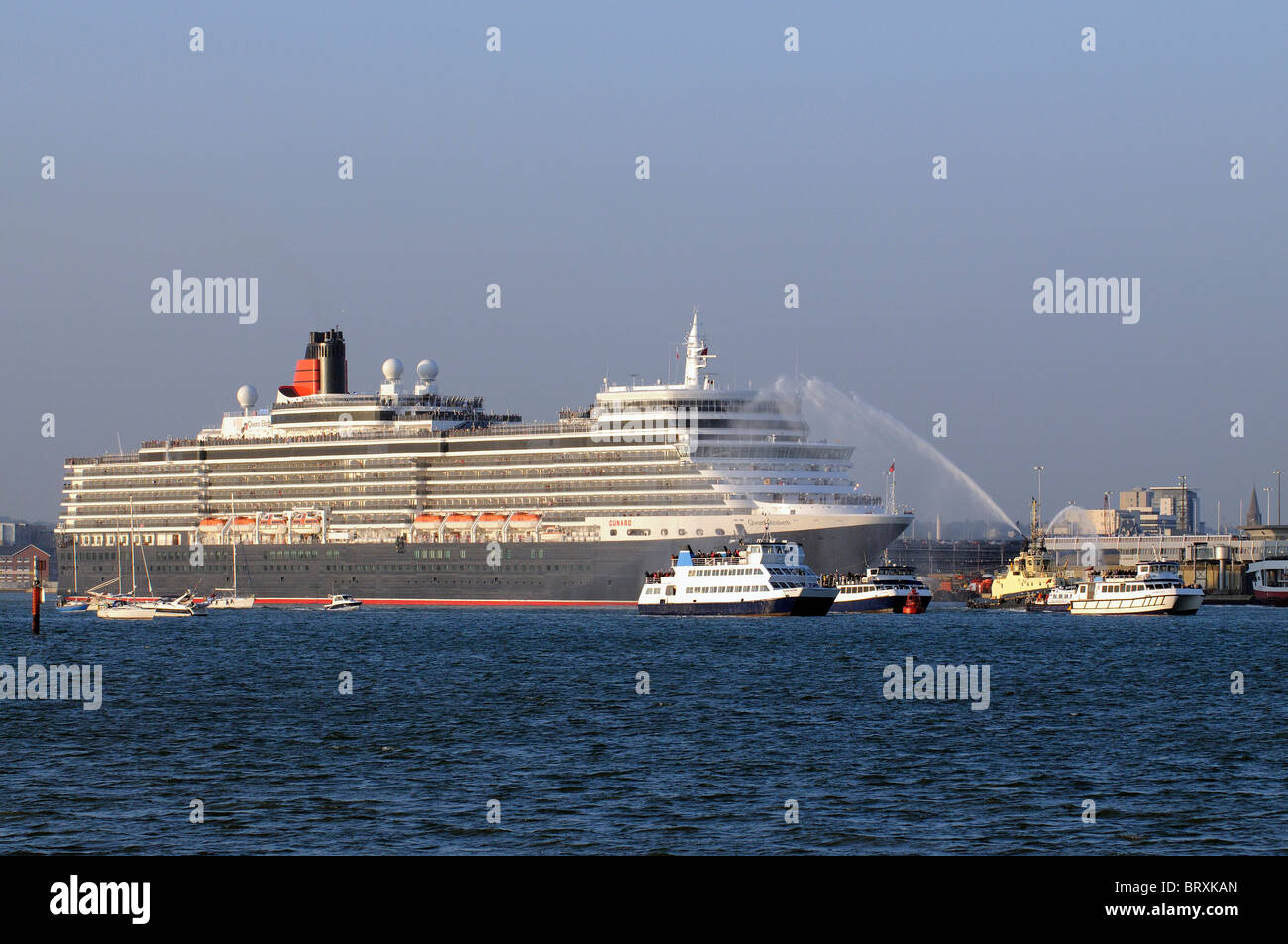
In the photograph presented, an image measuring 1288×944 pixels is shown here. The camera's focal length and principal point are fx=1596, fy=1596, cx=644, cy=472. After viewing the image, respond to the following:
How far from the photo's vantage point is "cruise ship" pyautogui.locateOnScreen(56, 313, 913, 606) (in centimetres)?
13312

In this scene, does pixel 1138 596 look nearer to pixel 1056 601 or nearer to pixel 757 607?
pixel 1056 601

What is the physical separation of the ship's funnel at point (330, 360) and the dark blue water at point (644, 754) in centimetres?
8323

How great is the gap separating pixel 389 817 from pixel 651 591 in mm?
88187

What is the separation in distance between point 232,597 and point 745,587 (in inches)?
2294

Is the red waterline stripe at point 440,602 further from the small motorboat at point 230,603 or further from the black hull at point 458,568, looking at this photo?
the small motorboat at point 230,603

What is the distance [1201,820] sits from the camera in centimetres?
3341

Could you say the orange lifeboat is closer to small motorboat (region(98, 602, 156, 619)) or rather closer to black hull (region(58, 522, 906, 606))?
black hull (region(58, 522, 906, 606))

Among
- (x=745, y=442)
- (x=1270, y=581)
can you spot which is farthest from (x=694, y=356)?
(x=1270, y=581)

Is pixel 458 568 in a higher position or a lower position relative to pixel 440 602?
higher

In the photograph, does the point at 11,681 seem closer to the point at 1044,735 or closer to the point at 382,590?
the point at 1044,735

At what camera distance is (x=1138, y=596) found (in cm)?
13475

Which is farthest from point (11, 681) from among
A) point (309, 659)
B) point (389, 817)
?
point (389, 817)

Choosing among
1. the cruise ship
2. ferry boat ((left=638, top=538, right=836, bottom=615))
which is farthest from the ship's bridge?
ferry boat ((left=638, top=538, right=836, bottom=615))

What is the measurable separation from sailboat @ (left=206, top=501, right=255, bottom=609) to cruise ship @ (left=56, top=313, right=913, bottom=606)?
2.61 feet
